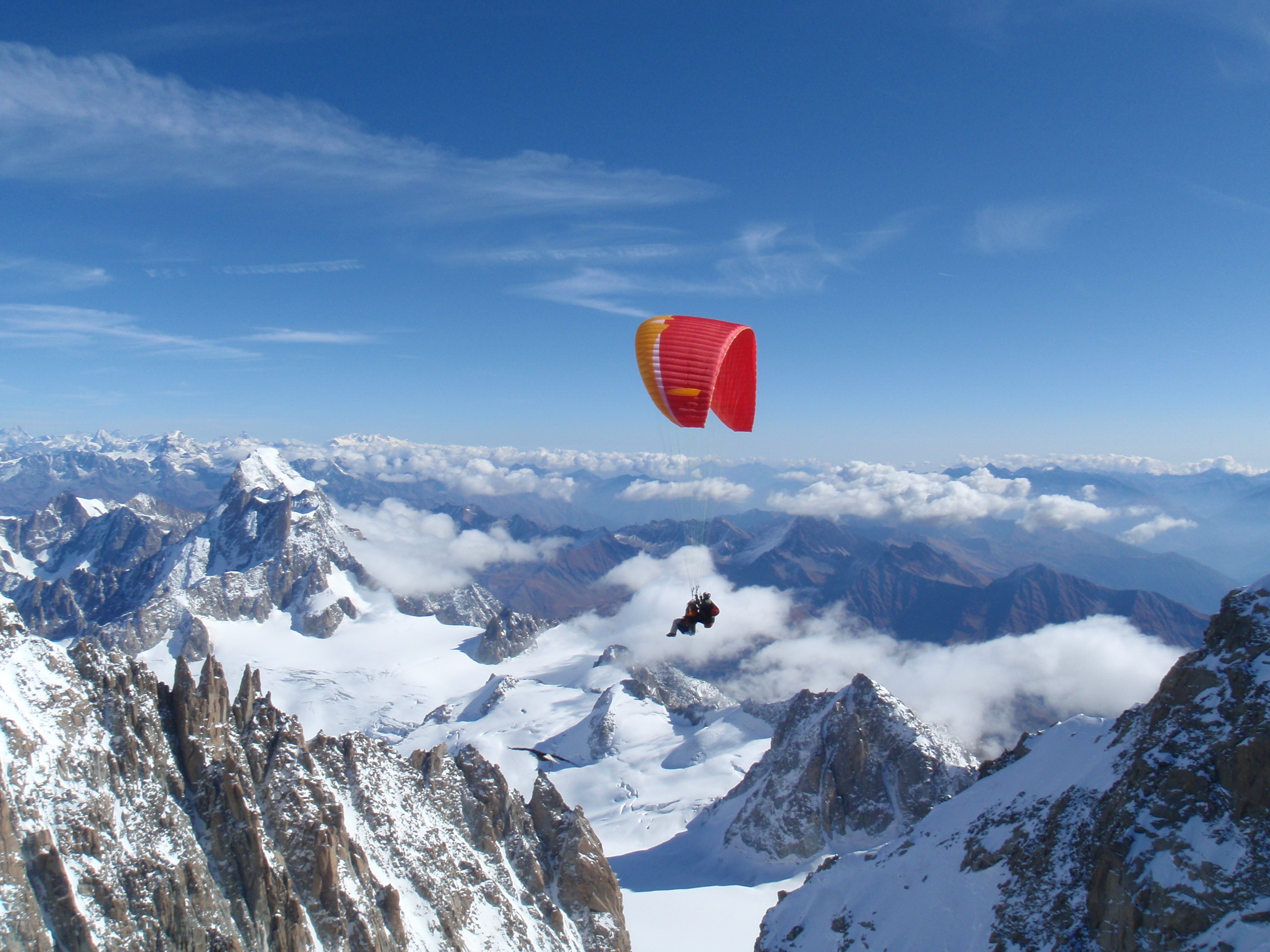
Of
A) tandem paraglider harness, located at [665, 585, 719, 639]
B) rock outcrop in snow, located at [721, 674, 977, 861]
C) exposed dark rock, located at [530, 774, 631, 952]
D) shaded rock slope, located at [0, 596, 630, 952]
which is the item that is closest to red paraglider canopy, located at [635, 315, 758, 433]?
tandem paraglider harness, located at [665, 585, 719, 639]

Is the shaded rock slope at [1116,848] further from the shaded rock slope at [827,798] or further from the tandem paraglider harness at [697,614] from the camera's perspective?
the shaded rock slope at [827,798]

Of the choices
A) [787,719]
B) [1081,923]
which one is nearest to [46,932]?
[1081,923]

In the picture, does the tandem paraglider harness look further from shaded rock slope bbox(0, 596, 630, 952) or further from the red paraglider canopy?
shaded rock slope bbox(0, 596, 630, 952)

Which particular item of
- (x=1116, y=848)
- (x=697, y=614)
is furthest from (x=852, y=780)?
(x=697, y=614)

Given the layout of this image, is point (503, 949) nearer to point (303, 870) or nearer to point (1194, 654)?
point (303, 870)

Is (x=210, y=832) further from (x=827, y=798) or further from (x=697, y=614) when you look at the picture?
(x=827, y=798)

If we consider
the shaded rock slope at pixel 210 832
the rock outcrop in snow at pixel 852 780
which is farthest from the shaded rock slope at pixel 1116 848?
the rock outcrop in snow at pixel 852 780

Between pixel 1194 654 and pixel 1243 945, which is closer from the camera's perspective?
pixel 1243 945
